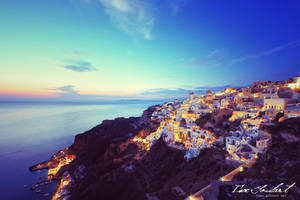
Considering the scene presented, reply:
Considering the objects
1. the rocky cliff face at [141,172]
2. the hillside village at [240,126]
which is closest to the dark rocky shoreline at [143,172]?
the rocky cliff face at [141,172]

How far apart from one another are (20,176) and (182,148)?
36753 millimetres

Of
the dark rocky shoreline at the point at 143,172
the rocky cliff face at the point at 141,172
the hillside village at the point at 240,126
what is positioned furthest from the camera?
the hillside village at the point at 240,126

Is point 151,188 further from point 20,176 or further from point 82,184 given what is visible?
point 20,176

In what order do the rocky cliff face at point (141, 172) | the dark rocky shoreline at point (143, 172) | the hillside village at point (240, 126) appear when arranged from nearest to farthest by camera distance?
the dark rocky shoreline at point (143, 172), the rocky cliff face at point (141, 172), the hillside village at point (240, 126)

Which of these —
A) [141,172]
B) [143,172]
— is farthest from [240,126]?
[141,172]

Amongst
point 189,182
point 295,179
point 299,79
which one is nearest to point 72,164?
point 189,182

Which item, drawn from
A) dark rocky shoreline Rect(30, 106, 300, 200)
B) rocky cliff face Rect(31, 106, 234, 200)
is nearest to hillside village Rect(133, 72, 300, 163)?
dark rocky shoreline Rect(30, 106, 300, 200)

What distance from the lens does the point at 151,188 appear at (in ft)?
74.6

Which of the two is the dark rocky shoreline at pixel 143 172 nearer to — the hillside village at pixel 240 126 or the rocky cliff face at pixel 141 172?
the rocky cliff face at pixel 141 172

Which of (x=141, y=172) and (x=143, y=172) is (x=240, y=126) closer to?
(x=143, y=172)

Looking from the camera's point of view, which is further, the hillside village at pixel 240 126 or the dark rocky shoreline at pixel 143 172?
the hillside village at pixel 240 126

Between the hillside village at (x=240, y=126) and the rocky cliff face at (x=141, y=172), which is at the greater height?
the hillside village at (x=240, y=126)

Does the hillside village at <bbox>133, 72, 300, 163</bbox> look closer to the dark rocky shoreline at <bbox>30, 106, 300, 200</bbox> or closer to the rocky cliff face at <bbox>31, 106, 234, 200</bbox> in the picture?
the dark rocky shoreline at <bbox>30, 106, 300, 200</bbox>

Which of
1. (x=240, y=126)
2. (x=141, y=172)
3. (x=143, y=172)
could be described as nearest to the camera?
(x=240, y=126)
